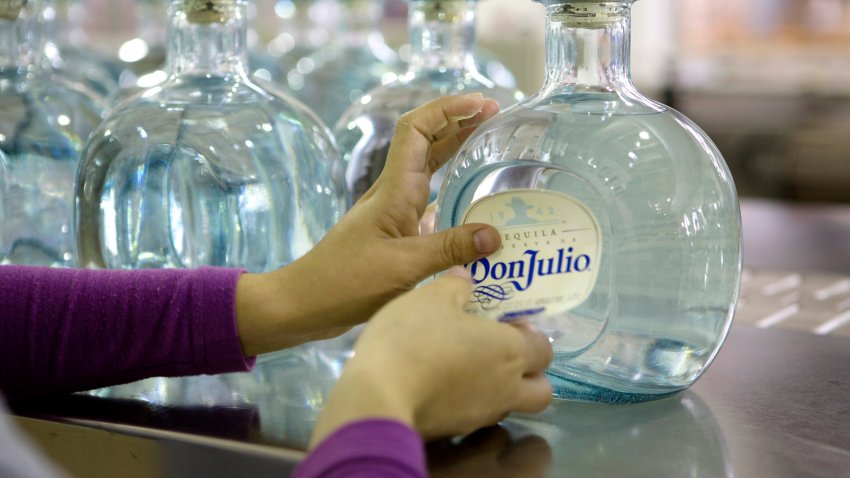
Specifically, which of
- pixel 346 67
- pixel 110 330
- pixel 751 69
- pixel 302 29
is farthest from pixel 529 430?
pixel 751 69

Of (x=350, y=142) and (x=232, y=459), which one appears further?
(x=350, y=142)

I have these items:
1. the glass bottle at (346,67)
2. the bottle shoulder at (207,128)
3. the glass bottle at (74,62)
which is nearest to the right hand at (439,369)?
the bottle shoulder at (207,128)

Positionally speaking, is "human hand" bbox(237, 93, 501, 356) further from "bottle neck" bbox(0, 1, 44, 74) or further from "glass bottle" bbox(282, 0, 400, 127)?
"glass bottle" bbox(282, 0, 400, 127)

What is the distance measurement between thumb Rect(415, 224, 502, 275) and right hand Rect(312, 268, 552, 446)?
0.02 meters

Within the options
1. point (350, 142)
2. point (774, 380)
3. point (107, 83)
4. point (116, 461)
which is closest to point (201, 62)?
point (350, 142)

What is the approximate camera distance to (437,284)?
51cm

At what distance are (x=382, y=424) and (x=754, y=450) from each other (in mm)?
192

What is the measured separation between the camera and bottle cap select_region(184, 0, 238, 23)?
70 centimetres

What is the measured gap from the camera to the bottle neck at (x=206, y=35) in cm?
70

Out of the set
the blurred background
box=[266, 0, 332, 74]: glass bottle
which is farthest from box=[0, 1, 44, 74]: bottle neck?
the blurred background

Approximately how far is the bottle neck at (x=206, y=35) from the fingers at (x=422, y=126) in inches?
6.8

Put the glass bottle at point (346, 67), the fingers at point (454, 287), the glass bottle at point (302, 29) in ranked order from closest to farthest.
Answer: the fingers at point (454, 287), the glass bottle at point (346, 67), the glass bottle at point (302, 29)

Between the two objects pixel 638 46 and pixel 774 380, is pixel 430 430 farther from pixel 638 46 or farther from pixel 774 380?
pixel 638 46

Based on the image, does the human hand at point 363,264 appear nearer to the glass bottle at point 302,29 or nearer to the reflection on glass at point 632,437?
the reflection on glass at point 632,437
